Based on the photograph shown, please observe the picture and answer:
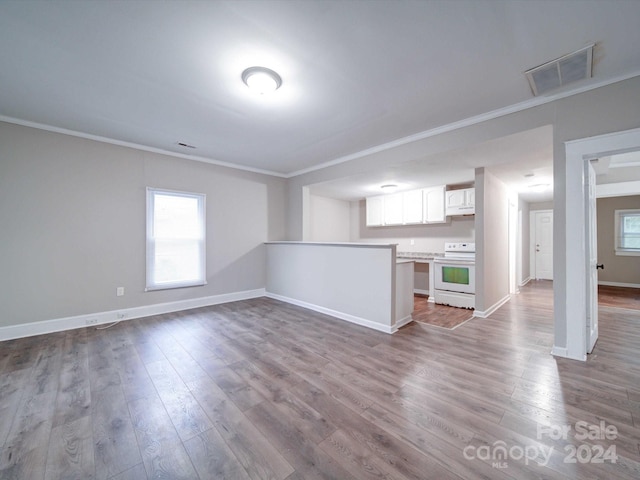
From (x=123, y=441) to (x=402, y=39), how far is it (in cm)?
330

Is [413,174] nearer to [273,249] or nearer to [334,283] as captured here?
[334,283]

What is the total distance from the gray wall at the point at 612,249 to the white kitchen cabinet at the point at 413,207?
5.47m

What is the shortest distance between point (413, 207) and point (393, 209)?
0.52 meters

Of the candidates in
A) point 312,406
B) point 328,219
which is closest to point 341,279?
point 312,406

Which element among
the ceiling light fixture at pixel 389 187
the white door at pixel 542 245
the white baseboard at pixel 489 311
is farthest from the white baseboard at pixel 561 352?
the white door at pixel 542 245

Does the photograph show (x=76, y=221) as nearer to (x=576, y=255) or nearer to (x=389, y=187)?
(x=389, y=187)

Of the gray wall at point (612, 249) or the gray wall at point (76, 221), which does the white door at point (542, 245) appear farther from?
the gray wall at point (76, 221)

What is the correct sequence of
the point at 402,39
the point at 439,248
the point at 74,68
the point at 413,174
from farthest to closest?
the point at 439,248, the point at 413,174, the point at 74,68, the point at 402,39

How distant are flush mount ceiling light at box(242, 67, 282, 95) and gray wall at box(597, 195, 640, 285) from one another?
922cm

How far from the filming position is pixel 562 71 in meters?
2.18

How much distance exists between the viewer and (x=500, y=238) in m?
4.69

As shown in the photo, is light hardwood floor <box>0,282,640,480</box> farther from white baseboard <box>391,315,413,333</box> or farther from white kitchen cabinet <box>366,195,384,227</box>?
white kitchen cabinet <box>366,195,384,227</box>

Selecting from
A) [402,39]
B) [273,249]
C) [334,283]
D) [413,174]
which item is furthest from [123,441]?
[413,174]

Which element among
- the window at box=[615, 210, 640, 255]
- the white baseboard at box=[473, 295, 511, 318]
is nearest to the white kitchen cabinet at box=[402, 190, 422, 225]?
the white baseboard at box=[473, 295, 511, 318]
